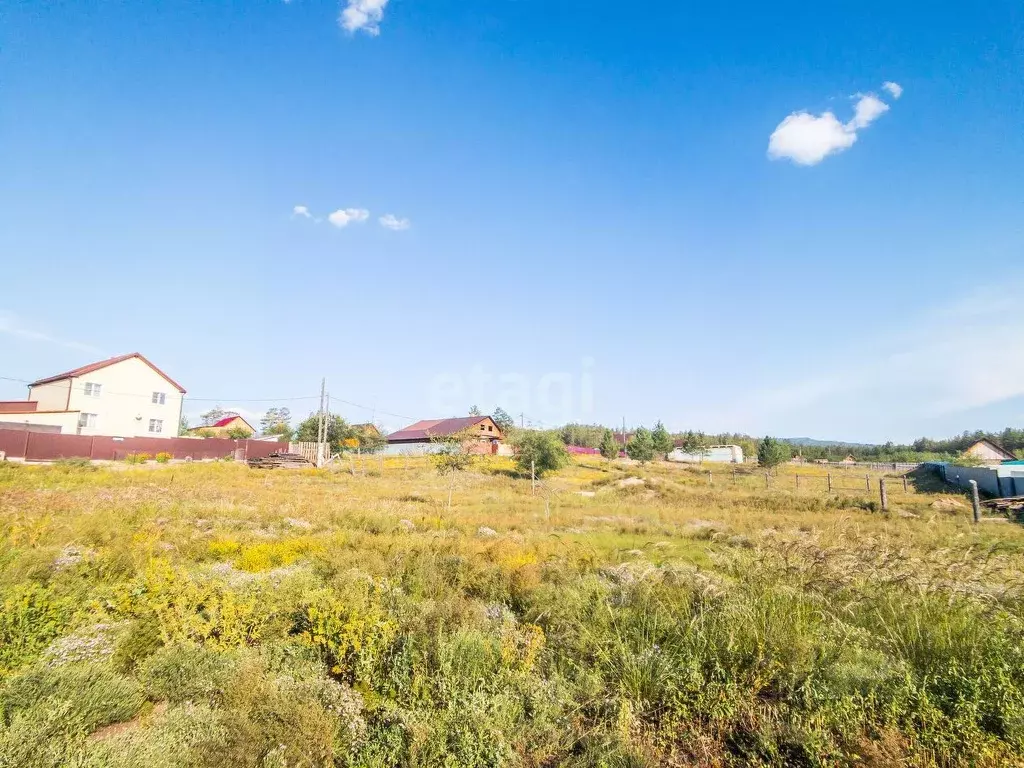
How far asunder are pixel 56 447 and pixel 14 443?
2.31 m

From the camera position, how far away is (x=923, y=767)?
3357 mm

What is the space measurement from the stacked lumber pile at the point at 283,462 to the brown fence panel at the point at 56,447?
36.6 feet

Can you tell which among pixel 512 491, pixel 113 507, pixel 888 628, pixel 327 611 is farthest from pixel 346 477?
pixel 888 628

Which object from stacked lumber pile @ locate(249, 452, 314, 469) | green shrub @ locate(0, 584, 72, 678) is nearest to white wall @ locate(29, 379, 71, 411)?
stacked lumber pile @ locate(249, 452, 314, 469)

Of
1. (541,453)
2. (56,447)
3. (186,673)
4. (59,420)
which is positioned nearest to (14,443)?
(56,447)

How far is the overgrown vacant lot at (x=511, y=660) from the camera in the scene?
147 inches

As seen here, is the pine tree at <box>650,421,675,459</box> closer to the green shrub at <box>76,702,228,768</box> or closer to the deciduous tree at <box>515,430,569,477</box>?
the deciduous tree at <box>515,430,569,477</box>

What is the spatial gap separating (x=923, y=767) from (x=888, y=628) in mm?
1696

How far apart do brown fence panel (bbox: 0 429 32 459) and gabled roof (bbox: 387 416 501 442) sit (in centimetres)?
3958

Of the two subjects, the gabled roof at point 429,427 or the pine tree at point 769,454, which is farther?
the gabled roof at point 429,427

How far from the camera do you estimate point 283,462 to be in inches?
1555

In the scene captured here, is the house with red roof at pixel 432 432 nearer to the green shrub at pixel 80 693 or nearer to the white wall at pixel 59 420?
the white wall at pixel 59 420

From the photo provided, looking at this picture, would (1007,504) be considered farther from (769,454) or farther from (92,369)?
(92,369)

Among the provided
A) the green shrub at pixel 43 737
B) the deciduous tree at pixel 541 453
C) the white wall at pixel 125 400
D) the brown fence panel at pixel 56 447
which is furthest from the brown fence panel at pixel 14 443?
the green shrub at pixel 43 737
